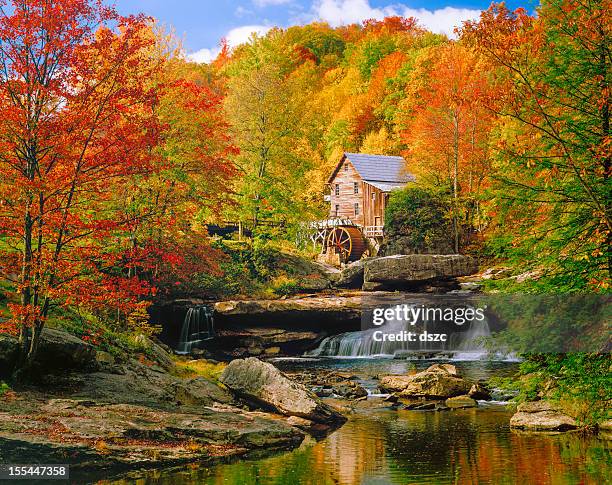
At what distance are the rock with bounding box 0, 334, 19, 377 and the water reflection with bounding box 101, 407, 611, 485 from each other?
3.98 metres

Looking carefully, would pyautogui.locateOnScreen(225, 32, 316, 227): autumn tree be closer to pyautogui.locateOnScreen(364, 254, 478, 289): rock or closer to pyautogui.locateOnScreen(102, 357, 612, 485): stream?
pyautogui.locateOnScreen(364, 254, 478, 289): rock

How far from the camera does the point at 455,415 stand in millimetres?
13688

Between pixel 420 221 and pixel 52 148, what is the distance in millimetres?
31388

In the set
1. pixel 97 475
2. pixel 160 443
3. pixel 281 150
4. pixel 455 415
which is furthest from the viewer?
pixel 281 150

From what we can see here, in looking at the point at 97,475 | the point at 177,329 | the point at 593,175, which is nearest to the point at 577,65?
the point at 593,175

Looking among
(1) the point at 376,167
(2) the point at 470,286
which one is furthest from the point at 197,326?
(1) the point at 376,167

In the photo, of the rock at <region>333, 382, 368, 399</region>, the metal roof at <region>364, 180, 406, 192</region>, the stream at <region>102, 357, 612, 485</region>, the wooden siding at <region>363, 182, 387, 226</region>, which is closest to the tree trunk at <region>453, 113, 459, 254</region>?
the metal roof at <region>364, 180, 406, 192</region>

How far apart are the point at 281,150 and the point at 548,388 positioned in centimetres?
2410

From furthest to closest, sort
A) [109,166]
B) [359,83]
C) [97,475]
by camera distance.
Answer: [359,83], [109,166], [97,475]

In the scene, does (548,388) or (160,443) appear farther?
(548,388)

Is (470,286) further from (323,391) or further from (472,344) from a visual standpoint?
(323,391)

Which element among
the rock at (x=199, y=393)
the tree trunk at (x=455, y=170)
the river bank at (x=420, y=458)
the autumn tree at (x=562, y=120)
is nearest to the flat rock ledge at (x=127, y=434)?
A: the river bank at (x=420, y=458)

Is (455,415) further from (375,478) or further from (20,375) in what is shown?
(20,375)

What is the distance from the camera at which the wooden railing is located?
156ft
